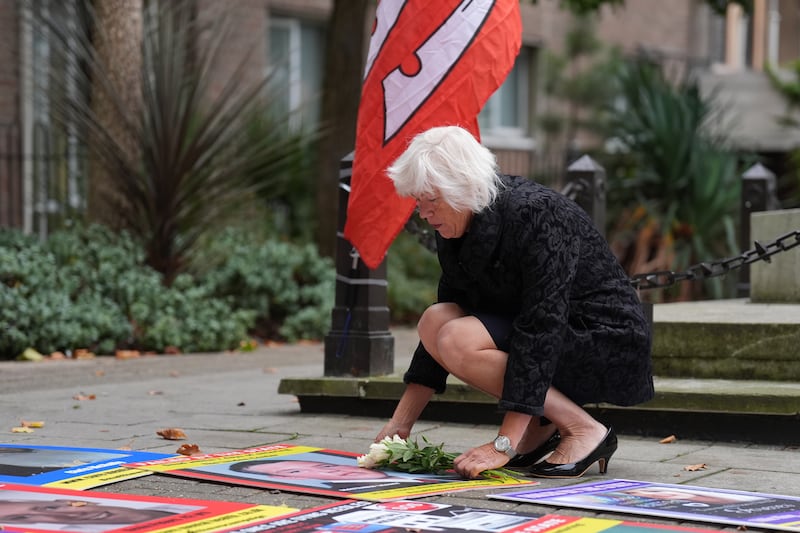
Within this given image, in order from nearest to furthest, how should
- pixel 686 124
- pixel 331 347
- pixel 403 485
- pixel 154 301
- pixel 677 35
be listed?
pixel 403 485, pixel 331 347, pixel 154 301, pixel 686 124, pixel 677 35

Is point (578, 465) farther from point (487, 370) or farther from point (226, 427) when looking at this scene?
point (226, 427)

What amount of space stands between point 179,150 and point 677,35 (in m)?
14.6

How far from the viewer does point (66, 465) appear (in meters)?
4.20

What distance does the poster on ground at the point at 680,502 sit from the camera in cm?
345

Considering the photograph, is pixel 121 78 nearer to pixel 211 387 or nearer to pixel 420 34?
pixel 211 387

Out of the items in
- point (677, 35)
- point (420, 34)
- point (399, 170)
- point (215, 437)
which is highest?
point (677, 35)

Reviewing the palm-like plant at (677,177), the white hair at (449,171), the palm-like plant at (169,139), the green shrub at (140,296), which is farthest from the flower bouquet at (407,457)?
the palm-like plant at (677,177)

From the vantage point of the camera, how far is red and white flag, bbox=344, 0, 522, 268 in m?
5.57

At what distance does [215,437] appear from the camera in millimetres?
5160

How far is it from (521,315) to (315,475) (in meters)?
0.84

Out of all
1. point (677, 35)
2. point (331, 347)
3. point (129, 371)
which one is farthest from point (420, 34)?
point (677, 35)

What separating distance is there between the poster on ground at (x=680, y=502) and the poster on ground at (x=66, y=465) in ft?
4.05

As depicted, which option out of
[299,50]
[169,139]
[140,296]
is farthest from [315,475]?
[299,50]

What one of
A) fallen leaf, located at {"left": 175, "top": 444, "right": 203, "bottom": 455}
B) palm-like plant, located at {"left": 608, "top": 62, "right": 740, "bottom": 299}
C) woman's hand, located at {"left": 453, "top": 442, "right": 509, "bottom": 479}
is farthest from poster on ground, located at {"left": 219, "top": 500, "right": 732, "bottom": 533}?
palm-like plant, located at {"left": 608, "top": 62, "right": 740, "bottom": 299}
